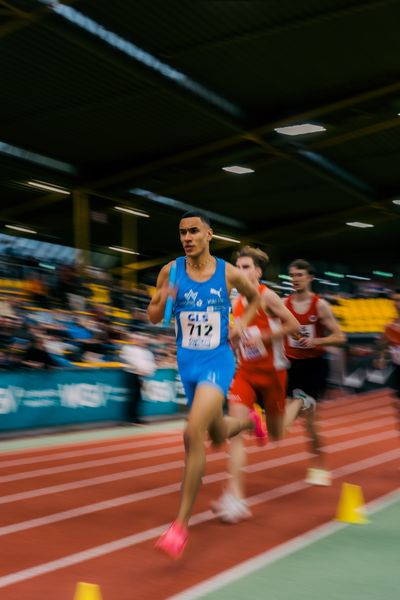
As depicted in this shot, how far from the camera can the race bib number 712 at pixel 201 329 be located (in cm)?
498

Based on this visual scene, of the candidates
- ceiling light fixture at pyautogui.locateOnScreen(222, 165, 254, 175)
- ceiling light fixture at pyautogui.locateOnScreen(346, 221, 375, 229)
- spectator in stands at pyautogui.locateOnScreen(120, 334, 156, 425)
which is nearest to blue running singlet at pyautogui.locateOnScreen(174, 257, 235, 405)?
spectator in stands at pyautogui.locateOnScreen(120, 334, 156, 425)

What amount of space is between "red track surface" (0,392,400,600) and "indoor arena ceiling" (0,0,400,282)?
7376mm

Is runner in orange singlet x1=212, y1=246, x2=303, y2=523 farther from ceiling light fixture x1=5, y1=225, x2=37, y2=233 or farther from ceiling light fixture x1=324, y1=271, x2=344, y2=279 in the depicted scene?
ceiling light fixture x1=324, y1=271, x2=344, y2=279

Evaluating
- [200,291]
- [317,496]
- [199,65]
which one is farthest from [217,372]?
[199,65]

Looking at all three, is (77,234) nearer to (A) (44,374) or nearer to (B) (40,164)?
(B) (40,164)

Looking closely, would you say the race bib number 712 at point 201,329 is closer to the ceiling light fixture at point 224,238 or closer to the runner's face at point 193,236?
the runner's face at point 193,236

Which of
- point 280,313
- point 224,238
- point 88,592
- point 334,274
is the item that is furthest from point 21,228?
point 88,592

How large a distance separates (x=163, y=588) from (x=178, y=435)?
26.8 feet

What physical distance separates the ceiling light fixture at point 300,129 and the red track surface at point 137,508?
10023mm

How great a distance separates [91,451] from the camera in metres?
9.92

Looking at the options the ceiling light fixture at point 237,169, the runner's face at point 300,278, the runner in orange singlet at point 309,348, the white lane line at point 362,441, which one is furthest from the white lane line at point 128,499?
the ceiling light fixture at point 237,169

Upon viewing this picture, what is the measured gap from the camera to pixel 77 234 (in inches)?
972

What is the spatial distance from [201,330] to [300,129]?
15.3 meters

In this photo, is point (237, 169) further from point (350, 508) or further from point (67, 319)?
point (350, 508)
